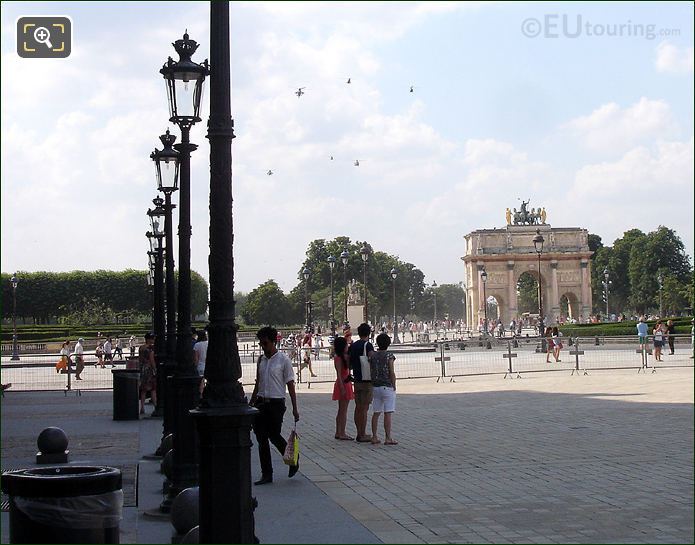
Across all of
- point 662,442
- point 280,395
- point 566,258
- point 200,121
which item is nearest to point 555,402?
point 662,442

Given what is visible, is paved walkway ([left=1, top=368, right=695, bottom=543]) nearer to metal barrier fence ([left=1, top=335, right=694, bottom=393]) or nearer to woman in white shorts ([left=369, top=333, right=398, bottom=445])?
woman in white shorts ([left=369, top=333, right=398, bottom=445])

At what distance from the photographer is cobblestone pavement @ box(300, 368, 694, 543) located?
8586 mm

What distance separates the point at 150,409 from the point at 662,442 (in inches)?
518

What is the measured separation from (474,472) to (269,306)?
A: 124m

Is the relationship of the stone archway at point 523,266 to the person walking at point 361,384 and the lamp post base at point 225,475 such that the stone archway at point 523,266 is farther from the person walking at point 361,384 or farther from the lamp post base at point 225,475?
the lamp post base at point 225,475

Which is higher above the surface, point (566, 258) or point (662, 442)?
point (566, 258)

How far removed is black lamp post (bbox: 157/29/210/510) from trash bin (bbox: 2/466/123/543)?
318 cm

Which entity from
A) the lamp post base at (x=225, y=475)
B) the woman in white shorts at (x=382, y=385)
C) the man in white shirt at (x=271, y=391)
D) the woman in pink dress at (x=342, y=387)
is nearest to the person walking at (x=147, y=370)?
the woman in pink dress at (x=342, y=387)

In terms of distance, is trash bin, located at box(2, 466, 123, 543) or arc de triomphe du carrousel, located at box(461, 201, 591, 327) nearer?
trash bin, located at box(2, 466, 123, 543)

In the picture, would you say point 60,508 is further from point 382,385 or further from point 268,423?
point 382,385

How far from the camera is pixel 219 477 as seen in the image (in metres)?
6.77

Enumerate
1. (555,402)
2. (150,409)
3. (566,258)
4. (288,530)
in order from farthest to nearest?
(566,258), (150,409), (555,402), (288,530)

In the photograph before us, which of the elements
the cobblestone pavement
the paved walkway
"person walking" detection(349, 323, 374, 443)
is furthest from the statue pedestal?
"person walking" detection(349, 323, 374, 443)

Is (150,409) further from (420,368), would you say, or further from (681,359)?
(681,359)
